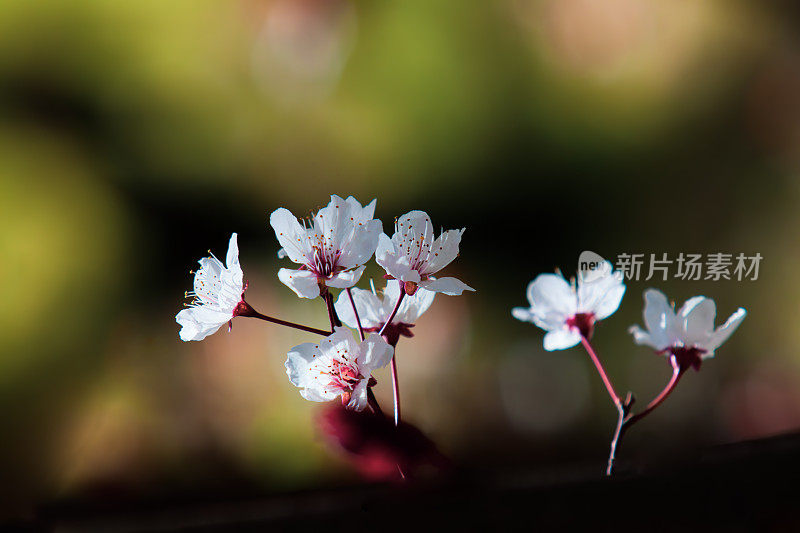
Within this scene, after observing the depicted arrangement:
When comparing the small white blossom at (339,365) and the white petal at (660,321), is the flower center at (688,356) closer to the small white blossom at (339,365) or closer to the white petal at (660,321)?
the white petal at (660,321)

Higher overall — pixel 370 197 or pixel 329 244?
pixel 329 244

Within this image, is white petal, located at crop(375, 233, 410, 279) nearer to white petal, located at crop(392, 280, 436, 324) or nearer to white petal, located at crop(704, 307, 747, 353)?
white petal, located at crop(392, 280, 436, 324)

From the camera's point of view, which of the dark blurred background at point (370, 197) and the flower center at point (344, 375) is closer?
the flower center at point (344, 375)

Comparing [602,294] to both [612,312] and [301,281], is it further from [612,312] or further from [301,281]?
[301,281]

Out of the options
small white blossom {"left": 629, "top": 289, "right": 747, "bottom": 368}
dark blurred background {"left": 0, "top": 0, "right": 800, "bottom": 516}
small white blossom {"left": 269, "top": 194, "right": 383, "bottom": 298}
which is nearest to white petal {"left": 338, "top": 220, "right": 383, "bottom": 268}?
small white blossom {"left": 269, "top": 194, "right": 383, "bottom": 298}

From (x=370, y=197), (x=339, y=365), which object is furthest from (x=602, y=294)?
(x=370, y=197)

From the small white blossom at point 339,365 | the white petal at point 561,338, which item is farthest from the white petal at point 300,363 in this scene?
the white petal at point 561,338

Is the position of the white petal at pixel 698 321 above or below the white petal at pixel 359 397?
above
